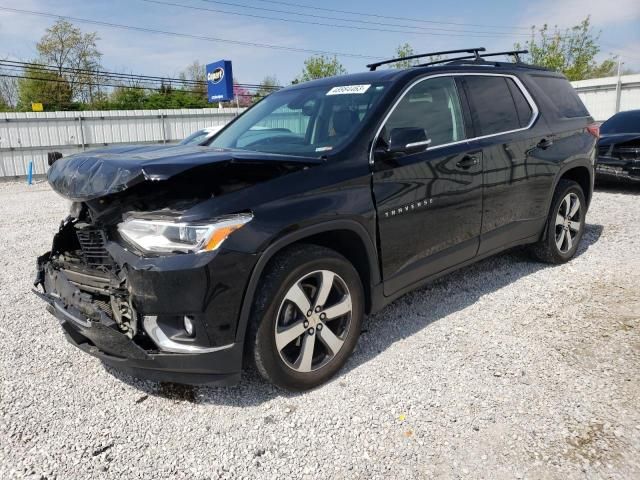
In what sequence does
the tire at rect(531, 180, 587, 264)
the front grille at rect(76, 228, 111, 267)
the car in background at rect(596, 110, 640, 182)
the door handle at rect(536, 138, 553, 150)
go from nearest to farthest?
the front grille at rect(76, 228, 111, 267), the door handle at rect(536, 138, 553, 150), the tire at rect(531, 180, 587, 264), the car in background at rect(596, 110, 640, 182)

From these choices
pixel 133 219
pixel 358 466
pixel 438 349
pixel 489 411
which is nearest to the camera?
pixel 358 466

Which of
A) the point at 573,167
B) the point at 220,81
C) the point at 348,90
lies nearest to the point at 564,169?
the point at 573,167

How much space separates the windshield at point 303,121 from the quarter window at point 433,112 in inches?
7.8

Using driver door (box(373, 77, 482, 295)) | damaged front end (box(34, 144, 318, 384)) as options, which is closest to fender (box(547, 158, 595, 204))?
driver door (box(373, 77, 482, 295))

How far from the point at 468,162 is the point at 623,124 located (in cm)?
745

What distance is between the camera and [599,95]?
19.4m

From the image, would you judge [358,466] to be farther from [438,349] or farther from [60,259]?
[60,259]

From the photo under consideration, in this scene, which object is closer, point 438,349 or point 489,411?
point 489,411

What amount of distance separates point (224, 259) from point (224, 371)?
59 cm

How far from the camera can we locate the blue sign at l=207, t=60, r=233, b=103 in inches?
935

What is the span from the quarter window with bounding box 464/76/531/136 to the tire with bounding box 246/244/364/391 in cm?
180

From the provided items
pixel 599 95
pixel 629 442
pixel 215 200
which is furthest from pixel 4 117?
pixel 599 95

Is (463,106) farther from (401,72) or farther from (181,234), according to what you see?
(181,234)

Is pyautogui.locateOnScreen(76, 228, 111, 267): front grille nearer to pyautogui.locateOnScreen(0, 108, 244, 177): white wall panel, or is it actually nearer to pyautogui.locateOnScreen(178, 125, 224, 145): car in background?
pyautogui.locateOnScreen(178, 125, 224, 145): car in background
